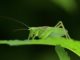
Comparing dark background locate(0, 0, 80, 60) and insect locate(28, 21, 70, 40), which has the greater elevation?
dark background locate(0, 0, 80, 60)

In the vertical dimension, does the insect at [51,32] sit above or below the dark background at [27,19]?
below

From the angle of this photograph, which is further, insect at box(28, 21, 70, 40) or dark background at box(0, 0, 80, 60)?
dark background at box(0, 0, 80, 60)

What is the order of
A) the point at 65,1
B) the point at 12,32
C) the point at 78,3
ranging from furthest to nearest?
the point at 12,32 → the point at 78,3 → the point at 65,1

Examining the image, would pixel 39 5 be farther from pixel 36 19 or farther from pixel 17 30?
pixel 17 30

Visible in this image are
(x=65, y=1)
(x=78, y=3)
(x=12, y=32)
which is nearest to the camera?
(x=65, y=1)

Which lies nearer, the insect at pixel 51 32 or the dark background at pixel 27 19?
the insect at pixel 51 32

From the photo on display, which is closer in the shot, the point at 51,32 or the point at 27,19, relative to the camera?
the point at 51,32

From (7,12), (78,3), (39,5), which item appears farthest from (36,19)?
(78,3)

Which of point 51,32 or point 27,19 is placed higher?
point 27,19
